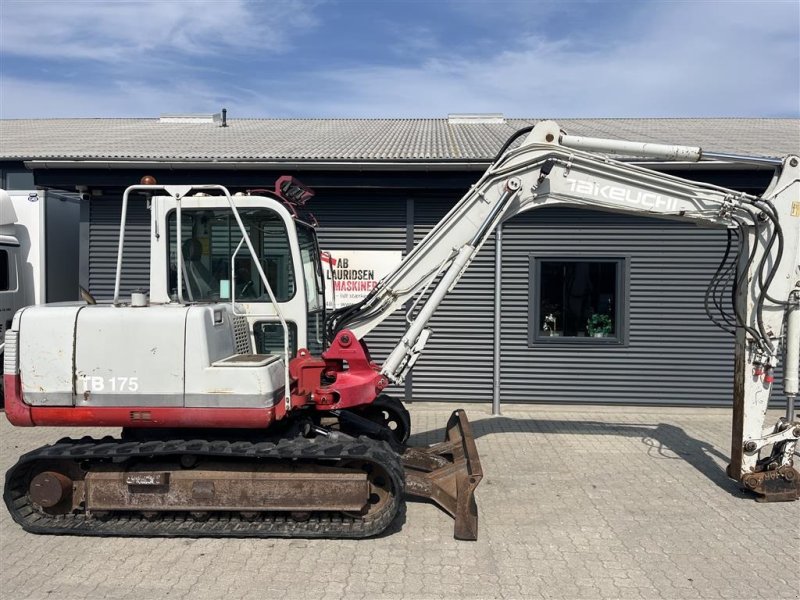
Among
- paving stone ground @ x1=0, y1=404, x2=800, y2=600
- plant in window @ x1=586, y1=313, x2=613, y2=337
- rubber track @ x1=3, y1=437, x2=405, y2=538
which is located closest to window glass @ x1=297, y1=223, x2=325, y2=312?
rubber track @ x1=3, y1=437, x2=405, y2=538

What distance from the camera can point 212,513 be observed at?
4.90 m

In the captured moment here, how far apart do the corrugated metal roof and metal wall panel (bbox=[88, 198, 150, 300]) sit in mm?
869

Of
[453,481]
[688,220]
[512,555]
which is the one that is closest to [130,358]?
[453,481]

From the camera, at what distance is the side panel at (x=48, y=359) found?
4648 mm

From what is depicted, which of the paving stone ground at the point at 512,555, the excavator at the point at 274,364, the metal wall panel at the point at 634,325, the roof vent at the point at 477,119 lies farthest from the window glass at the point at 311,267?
the roof vent at the point at 477,119

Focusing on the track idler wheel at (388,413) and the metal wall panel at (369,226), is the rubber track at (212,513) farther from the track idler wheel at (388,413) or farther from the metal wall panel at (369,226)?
the metal wall panel at (369,226)

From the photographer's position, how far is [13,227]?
9.76 metres

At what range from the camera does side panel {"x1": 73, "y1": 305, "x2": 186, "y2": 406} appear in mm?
4609

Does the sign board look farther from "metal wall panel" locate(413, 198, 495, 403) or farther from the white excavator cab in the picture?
the white excavator cab

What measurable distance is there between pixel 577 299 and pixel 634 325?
98 cm

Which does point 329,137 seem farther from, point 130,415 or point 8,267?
point 130,415

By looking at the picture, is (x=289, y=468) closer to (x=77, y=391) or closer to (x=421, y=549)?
(x=421, y=549)

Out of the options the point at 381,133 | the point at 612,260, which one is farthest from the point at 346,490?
the point at 381,133

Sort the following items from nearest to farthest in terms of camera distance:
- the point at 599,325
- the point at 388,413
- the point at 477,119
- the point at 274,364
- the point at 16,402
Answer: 1. the point at 16,402
2. the point at 274,364
3. the point at 388,413
4. the point at 599,325
5. the point at 477,119
